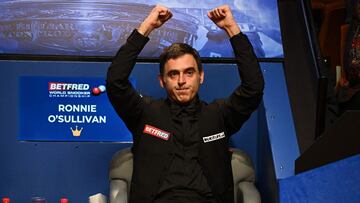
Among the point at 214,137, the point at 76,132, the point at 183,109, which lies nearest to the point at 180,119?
the point at 183,109

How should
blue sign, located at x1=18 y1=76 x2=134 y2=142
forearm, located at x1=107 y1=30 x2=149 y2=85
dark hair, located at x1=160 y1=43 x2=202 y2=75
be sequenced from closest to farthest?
forearm, located at x1=107 y1=30 x2=149 y2=85, dark hair, located at x1=160 y1=43 x2=202 y2=75, blue sign, located at x1=18 y1=76 x2=134 y2=142

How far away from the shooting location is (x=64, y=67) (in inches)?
157

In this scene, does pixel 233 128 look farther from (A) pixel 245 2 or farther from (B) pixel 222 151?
(A) pixel 245 2

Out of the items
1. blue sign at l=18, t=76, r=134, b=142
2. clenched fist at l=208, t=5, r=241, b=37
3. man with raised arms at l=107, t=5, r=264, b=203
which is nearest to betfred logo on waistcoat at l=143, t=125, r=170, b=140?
man with raised arms at l=107, t=5, r=264, b=203

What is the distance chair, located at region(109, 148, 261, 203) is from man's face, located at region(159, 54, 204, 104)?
50cm

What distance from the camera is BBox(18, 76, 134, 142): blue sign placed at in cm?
394

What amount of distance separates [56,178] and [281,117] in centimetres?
149

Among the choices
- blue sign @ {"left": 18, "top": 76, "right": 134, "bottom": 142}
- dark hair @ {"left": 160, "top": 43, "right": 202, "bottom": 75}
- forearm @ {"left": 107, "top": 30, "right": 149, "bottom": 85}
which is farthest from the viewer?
blue sign @ {"left": 18, "top": 76, "right": 134, "bottom": 142}

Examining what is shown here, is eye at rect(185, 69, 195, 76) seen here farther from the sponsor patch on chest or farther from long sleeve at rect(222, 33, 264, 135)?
the sponsor patch on chest

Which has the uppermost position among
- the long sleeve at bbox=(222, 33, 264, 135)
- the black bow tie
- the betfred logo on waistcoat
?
the long sleeve at bbox=(222, 33, 264, 135)

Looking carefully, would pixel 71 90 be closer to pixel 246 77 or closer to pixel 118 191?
pixel 118 191

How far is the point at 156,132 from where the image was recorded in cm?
323

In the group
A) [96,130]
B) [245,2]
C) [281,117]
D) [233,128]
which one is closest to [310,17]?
[245,2]

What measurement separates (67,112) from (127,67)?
39.1 inches
